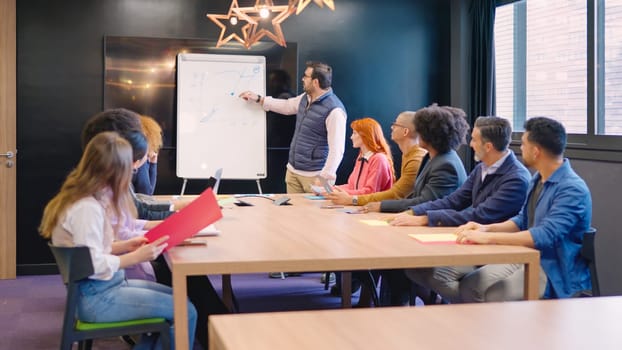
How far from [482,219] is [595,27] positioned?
2332 mm

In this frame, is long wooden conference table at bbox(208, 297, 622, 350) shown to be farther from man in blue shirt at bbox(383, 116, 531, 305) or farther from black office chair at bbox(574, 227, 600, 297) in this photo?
man in blue shirt at bbox(383, 116, 531, 305)

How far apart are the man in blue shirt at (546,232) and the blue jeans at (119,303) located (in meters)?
1.18

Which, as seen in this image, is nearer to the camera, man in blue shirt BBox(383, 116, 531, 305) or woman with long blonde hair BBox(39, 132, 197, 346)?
woman with long blonde hair BBox(39, 132, 197, 346)

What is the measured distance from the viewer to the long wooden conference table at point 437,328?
1512 mm

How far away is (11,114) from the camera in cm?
580

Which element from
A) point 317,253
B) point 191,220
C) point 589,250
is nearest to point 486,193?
point 589,250

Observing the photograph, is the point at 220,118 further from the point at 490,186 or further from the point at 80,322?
the point at 80,322

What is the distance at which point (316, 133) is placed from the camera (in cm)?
570

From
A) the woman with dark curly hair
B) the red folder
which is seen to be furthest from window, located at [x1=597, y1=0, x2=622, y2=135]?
the red folder

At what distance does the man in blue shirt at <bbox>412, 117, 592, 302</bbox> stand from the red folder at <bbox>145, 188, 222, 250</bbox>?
102 centimetres

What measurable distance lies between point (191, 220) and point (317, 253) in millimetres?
463

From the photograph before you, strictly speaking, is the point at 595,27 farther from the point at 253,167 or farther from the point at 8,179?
the point at 8,179

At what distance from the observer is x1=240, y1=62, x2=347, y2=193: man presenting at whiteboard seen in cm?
557

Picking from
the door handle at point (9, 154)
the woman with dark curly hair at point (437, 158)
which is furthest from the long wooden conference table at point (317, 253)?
the door handle at point (9, 154)
